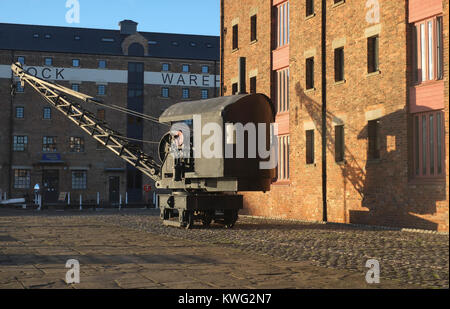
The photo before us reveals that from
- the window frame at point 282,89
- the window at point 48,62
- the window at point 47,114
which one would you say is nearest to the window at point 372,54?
the window frame at point 282,89

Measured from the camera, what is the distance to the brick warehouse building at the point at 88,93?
52.6 metres

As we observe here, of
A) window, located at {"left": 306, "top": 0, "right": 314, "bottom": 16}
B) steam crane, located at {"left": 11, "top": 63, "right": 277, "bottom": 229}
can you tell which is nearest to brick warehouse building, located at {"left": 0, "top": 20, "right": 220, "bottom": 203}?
window, located at {"left": 306, "top": 0, "right": 314, "bottom": 16}

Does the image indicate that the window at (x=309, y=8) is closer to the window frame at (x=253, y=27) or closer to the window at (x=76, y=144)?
the window frame at (x=253, y=27)

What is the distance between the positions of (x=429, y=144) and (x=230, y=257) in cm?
900

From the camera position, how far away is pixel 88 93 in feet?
180

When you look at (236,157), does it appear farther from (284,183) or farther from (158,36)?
(158,36)

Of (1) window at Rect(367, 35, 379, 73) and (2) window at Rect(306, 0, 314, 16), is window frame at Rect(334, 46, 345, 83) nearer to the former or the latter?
(1) window at Rect(367, 35, 379, 73)

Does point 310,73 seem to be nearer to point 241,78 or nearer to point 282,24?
point 282,24

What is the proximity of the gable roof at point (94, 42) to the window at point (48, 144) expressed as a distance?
805 cm

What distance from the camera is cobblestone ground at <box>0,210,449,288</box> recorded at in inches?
330

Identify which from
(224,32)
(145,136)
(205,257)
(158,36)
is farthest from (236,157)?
(158,36)

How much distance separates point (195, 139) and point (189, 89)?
40828 millimetres

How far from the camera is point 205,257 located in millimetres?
11172

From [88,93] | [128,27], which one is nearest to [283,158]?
[88,93]
